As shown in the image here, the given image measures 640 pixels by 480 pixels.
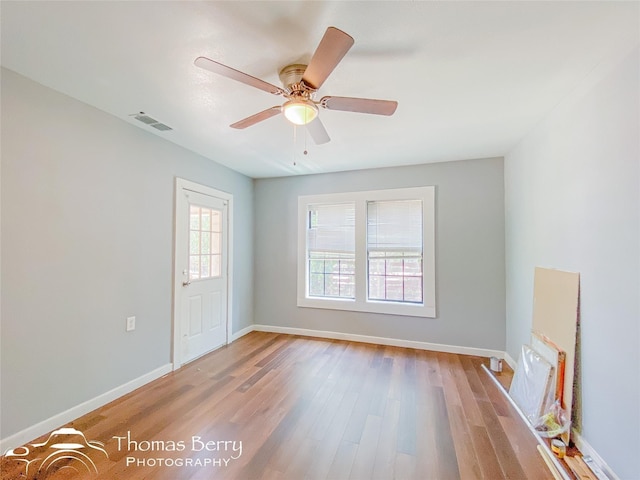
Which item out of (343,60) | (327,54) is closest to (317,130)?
(343,60)

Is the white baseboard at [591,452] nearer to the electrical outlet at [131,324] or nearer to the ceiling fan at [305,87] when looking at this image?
the ceiling fan at [305,87]

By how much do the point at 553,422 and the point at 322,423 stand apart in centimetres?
162

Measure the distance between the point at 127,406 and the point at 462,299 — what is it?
371cm

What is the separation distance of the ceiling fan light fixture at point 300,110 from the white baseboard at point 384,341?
3177 mm

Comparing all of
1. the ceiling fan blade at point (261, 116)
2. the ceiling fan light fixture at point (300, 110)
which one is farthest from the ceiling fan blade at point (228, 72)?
the ceiling fan blade at point (261, 116)

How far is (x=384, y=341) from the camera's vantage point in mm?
3955

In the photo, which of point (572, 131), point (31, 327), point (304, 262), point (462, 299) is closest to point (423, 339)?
point (462, 299)

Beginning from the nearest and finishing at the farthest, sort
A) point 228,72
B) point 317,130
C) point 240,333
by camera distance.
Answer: point 228,72 < point 317,130 < point 240,333

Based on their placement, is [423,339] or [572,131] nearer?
[572,131]

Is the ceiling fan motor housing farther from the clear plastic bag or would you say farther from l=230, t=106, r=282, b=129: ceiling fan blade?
the clear plastic bag

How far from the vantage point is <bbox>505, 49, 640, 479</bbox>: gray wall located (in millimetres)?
1515

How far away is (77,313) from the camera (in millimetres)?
2279

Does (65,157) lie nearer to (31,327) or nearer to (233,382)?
(31,327)

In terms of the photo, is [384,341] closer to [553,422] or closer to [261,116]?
[553,422]
